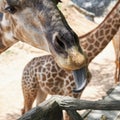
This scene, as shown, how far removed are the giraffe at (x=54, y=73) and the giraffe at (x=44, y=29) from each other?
1.17 meters

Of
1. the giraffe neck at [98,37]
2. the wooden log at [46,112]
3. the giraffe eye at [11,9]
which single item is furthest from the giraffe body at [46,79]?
the giraffe eye at [11,9]

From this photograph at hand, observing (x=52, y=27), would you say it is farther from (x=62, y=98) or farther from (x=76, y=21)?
(x=76, y=21)

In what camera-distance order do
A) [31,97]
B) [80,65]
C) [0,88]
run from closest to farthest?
[80,65], [31,97], [0,88]

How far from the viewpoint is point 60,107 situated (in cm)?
191

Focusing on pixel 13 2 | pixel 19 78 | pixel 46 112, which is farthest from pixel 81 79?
pixel 19 78

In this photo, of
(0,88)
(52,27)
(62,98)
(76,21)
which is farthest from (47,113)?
(76,21)

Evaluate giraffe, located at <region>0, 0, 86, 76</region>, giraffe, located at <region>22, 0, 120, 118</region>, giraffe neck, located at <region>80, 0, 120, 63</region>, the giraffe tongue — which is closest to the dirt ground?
giraffe, located at <region>22, 0, 120, 118</region>

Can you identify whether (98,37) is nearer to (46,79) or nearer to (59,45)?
(46,79)

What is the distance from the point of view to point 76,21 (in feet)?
25.4

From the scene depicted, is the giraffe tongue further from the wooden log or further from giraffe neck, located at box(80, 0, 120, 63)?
giraffe neck, located at box(80, 0, 120, 63)

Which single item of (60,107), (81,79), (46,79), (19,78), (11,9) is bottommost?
(19,78)

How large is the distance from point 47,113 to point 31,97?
1.49m

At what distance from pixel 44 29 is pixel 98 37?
5.83ft

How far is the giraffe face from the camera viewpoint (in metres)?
1.43
